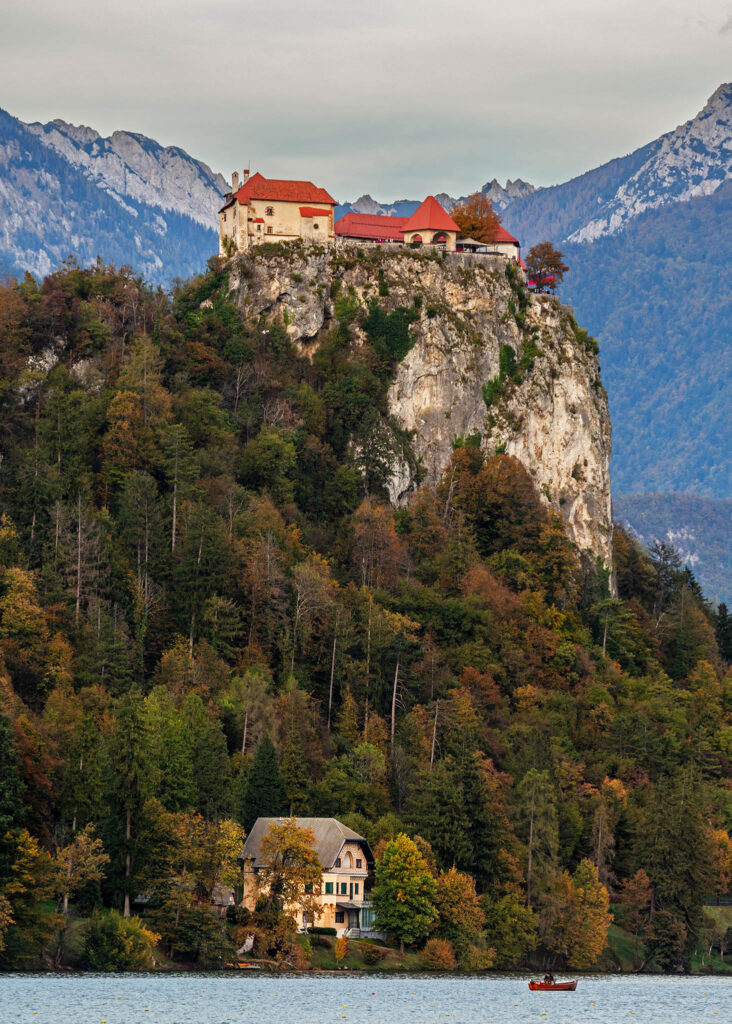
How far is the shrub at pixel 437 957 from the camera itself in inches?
4082

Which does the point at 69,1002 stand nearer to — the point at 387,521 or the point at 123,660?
the point at 123,660

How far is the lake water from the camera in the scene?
77.5 meters

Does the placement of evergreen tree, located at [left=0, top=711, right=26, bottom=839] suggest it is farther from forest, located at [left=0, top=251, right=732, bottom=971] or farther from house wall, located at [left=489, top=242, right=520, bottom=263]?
house wall, located at [left=489, top=242, right=520, bottom=263]

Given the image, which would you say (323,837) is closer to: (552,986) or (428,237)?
(552,986)

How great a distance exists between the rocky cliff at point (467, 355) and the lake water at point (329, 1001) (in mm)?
63206

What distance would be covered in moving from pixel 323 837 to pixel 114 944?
23.4 m

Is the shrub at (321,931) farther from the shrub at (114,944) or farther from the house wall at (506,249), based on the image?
the house wall at (506,249)

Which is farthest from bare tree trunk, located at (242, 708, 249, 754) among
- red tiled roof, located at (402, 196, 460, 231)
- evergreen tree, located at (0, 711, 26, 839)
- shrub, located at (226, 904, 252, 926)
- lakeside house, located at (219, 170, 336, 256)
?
red tiled roof, located at (402, 196, 460, 231)

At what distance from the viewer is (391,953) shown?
10506 centimetres

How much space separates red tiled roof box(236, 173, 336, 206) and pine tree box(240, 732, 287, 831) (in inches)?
2489

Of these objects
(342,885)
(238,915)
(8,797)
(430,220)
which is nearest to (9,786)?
(8,797)

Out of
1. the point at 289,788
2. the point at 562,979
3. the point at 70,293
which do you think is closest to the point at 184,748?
the point at 289,788

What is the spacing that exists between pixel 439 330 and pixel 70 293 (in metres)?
33.9

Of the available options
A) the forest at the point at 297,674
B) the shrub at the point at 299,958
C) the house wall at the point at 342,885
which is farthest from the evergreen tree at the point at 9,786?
the house wall at the point at 342,885
